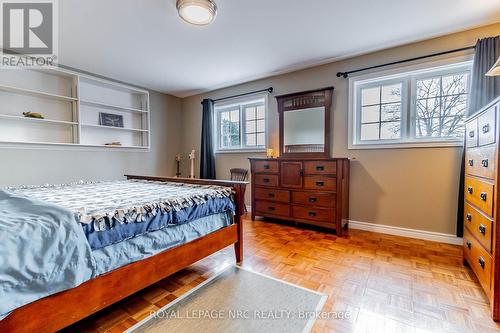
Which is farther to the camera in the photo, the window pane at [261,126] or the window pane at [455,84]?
the window pane at [261,126]

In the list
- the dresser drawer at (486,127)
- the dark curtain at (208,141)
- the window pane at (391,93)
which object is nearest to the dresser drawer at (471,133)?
the dresser drawer at (486,127)

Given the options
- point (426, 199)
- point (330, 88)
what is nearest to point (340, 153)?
point (330, 88)

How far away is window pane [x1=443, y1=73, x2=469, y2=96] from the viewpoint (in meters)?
2.54

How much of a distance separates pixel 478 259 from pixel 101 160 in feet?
15.0

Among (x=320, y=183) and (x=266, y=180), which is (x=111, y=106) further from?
Answer: (x=320, y=183)

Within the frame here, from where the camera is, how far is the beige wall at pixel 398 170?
100 inches

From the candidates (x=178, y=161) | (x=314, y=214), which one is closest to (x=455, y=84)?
(x=314, y=214)

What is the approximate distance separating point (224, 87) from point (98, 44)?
2.03 metres

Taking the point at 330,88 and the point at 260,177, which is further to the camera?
the point at 260,177

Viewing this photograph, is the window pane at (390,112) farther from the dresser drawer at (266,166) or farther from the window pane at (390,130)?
the dresser drawer at (266,166)

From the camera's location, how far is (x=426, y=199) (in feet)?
8.75

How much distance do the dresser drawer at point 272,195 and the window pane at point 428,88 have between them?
6.50 ft

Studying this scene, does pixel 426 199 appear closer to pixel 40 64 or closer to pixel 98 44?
pixel 98 44

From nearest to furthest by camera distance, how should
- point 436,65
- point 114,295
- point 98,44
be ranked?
point 114,295
point 436,65
point 98,44
